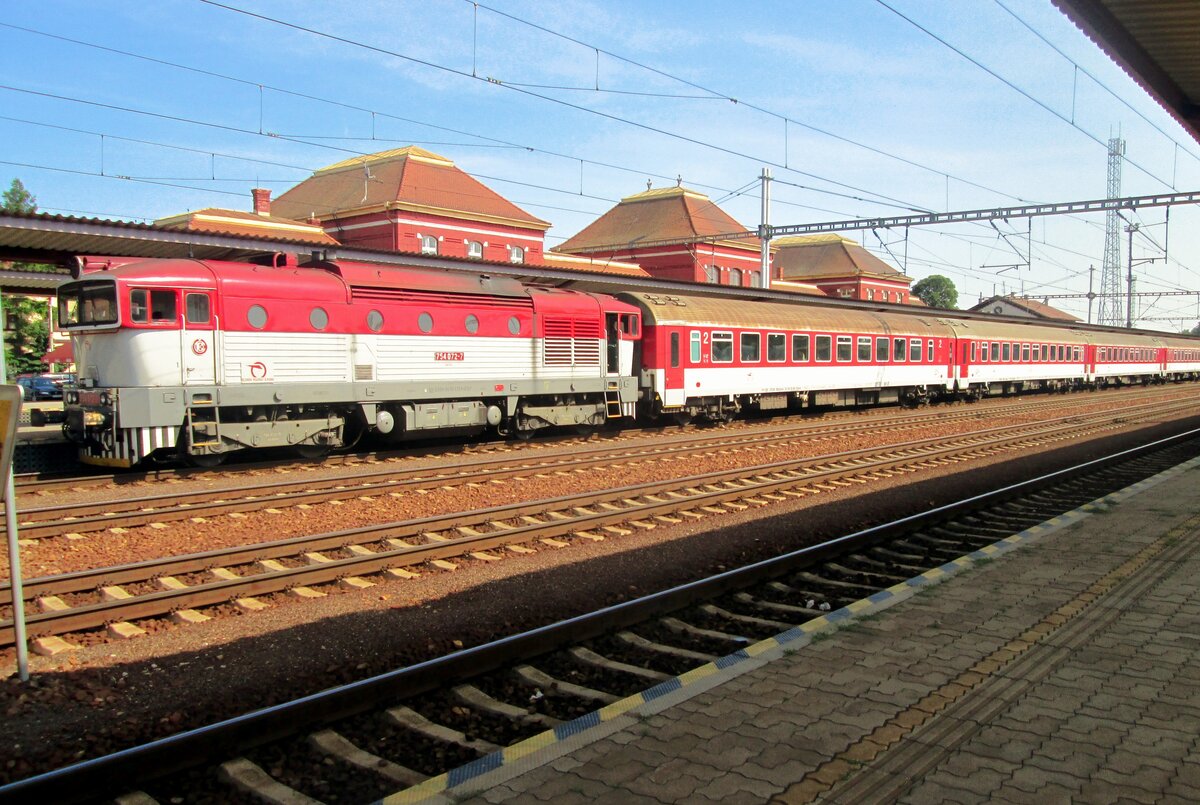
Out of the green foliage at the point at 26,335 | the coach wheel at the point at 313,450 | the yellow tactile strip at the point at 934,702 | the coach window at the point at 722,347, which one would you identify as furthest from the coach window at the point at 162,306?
the green foliage at the point at 26,335

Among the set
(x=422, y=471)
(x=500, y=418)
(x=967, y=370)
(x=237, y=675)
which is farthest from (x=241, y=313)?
(x=967, y=370)

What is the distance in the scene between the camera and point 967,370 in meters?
37.0

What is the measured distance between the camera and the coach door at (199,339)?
1424 cm

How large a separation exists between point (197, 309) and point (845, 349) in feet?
70.4

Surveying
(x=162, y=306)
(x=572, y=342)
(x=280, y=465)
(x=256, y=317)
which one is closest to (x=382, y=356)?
(x=256, y=317)

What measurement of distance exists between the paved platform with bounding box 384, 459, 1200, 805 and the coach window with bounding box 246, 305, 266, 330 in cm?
1186

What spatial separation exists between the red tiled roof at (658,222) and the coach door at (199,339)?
45319 millimetres

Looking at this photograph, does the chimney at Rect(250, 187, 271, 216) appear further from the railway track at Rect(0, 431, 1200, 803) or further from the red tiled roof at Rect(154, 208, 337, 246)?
the railway track at Rect(0, 431, 1200, 803)

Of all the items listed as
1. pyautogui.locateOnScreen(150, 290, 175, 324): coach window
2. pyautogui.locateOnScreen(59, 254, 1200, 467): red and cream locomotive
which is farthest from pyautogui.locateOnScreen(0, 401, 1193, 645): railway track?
pyautogui.locateOnScreen(150, 290, 175, 324): coach window

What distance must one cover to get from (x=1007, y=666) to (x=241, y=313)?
13264 millimetres

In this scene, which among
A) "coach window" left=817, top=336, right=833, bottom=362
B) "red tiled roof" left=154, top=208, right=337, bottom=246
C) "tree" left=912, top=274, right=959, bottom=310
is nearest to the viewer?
"coach window" left=817, top=336, right=833, bottom=362

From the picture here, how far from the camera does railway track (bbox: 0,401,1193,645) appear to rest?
742 cm

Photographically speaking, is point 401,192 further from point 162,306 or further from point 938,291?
point 938,291

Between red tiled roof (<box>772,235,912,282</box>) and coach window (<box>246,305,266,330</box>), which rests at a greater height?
red tiled roof (<box>772,235,912,282</box>)
